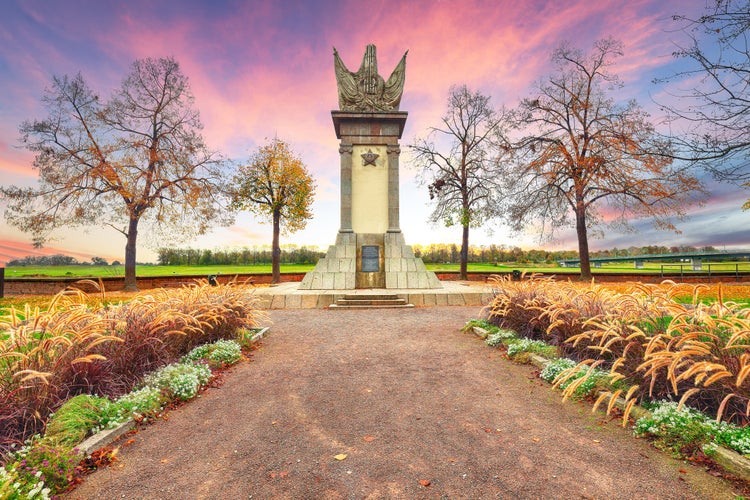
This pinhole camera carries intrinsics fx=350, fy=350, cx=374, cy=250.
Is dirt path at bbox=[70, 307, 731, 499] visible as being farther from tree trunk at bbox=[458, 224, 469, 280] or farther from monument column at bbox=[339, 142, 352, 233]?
tree trunk at bbox=[458, 224, 469, 280]

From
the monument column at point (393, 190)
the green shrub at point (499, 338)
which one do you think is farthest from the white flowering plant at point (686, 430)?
the monument column at point (393, 190)

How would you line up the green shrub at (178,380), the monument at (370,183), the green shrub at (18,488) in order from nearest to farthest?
the green shrub at (18,488) → the green shrub at (178,380) → the monument at (370,183)

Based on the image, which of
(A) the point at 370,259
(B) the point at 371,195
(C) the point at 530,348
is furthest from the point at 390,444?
(B) the point at 371,195

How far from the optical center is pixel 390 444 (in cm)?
353

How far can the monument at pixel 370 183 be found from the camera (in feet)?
54.9

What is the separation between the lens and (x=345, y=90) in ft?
60.2

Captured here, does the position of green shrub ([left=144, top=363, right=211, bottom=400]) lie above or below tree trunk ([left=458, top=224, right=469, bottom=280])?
below

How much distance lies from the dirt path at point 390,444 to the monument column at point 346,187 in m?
11.9

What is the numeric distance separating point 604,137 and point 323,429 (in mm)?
24435

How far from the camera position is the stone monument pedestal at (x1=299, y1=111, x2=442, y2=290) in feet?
55.8

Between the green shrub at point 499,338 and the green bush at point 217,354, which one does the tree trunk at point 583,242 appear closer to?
the green shrub at point 499,338

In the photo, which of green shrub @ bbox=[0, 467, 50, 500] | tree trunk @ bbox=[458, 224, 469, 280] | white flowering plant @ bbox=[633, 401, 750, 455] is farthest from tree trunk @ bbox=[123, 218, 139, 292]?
white flowering plant @ bbox=[633, 401, 750, 455]

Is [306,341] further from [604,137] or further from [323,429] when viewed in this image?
[604,137]

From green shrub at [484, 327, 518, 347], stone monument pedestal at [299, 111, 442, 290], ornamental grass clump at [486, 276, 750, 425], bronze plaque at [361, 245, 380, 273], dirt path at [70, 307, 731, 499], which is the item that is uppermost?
stone monument pedestal at [299, 111, 442, 290]
